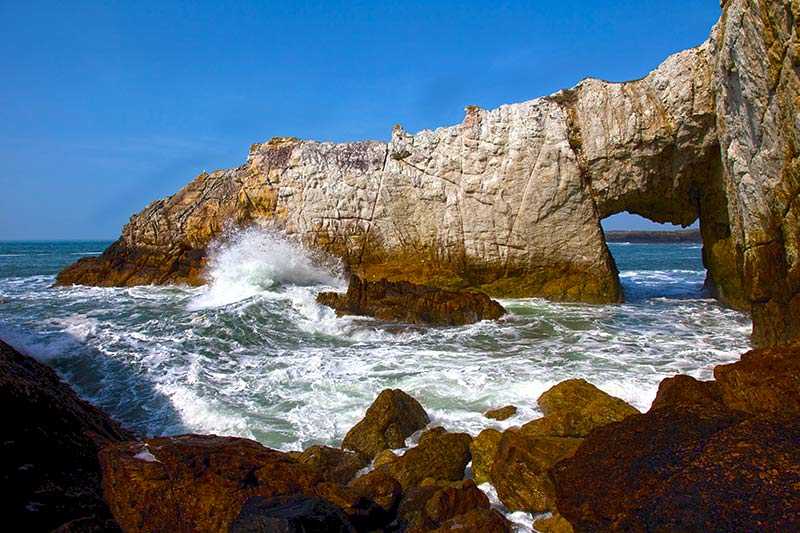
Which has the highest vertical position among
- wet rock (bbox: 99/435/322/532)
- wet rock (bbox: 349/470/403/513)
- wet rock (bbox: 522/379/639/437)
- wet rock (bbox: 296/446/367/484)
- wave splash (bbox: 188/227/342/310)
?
wave splash (bbox: 188/227/342/310)

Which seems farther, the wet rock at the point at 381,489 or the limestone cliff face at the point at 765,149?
the limestone cliff face at the point at 765,149

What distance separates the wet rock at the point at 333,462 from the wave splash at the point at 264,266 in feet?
42.5

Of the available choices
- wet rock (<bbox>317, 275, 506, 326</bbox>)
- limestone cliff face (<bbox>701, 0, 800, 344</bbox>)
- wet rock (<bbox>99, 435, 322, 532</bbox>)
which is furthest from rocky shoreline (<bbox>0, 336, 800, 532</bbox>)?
wet rock (<bbox>317, 275, 506, 326</bbox>)

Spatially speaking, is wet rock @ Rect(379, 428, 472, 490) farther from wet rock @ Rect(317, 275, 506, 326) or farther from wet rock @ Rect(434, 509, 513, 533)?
wet rock @ Rect(317, 275, 506, 326)

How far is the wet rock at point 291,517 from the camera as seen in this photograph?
9.95 feet

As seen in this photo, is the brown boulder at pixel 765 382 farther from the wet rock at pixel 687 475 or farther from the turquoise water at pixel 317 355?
the turquoise water at pixel 317 355

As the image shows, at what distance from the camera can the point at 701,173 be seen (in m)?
15.2

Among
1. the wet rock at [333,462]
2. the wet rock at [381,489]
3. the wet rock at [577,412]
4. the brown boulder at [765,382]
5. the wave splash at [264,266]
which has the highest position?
the wave splash at [264,266]

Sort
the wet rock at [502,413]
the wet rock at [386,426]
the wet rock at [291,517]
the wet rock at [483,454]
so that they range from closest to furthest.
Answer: the wet rock at [291,517], the wet rock at [483,454], the wet rock at [386,426], the wet rock at [502,413]

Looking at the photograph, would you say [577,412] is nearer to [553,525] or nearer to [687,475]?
[553,525]

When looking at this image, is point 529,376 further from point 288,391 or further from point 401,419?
point 288,391

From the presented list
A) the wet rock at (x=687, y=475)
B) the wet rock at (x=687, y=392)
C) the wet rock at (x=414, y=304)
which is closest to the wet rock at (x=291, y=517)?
the wet rock at (x=687, y=475)

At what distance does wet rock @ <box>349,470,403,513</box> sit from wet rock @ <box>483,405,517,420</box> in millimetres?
2204

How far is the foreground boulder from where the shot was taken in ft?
11.8
